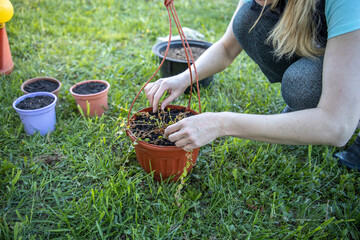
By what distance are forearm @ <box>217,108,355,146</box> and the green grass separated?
435mm

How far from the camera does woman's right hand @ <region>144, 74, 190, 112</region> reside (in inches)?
57.2

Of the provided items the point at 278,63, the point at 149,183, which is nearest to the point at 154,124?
the point at 149,183

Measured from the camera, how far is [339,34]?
1014mm

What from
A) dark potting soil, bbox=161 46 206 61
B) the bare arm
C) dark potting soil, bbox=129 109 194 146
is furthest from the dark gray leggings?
dark potting soil, bbox=161 46 206 61

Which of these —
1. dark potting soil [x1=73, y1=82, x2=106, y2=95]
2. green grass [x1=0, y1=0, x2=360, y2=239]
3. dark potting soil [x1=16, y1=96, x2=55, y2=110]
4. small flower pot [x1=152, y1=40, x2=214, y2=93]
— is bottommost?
green grass [x1=0, y1=0, x2=360, y2=239]

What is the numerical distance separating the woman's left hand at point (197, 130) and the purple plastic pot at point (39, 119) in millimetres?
1042

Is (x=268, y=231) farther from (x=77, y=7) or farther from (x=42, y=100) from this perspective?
(x=77, y=7)

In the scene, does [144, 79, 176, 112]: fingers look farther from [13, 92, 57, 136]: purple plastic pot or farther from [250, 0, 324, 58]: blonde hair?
[13, 92, 57, 136]: purple plastic pot

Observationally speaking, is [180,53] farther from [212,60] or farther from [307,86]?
[307,86]

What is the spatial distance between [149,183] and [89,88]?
996mm

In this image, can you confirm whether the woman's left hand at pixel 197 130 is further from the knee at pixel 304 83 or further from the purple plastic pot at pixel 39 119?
the purple plastic pot at pixel 39 119

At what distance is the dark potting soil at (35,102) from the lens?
1.80 metres

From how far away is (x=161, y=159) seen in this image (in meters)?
1.37

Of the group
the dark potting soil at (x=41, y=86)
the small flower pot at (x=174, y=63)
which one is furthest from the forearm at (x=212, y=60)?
the dark potting soil at (x=41, y=86)
